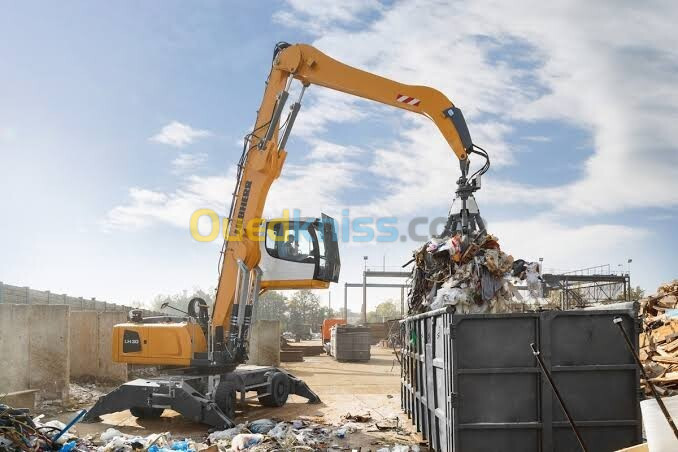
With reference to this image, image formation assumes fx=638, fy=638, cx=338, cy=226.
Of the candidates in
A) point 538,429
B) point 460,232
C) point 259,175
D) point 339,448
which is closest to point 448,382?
point 538,429

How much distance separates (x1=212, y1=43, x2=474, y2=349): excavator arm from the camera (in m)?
11.7

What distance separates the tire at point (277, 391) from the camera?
12773 millimetres

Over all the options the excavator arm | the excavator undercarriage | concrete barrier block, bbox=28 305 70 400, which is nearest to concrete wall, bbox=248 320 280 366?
concrete barrier block, bbox=28 305 70 400

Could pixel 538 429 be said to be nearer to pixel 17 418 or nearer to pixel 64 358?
pixel 17 418

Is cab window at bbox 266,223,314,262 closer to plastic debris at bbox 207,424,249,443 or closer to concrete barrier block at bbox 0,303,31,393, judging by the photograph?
plastic debris at bbox 207,424,249,443

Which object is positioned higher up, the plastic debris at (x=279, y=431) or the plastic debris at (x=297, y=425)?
the plastic debris at (x=279, y=431)

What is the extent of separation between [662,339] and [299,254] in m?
7.26

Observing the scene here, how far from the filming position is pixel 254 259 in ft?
38.8

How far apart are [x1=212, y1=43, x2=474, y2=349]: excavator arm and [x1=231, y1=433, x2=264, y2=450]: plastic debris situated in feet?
9.34

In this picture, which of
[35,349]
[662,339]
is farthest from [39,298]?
[662,339]

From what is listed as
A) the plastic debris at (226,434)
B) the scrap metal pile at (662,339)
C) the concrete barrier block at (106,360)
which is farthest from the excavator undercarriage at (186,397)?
the scrap metal pile at (662,339)

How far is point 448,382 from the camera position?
22.1ft

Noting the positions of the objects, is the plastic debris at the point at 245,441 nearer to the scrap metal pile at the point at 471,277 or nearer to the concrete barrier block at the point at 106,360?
the scrap metal pile at the point at 471,277

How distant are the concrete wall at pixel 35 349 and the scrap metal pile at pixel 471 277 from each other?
7.76 m
